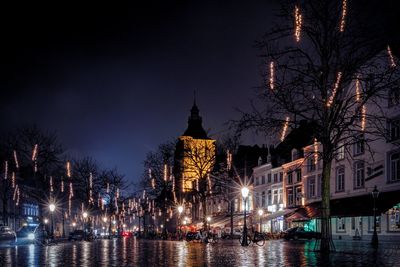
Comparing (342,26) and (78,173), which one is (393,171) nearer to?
(342,26)

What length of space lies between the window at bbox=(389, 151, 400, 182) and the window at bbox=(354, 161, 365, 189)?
517cm

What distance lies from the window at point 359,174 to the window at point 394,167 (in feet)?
17.0

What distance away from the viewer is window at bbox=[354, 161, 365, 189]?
165 ft

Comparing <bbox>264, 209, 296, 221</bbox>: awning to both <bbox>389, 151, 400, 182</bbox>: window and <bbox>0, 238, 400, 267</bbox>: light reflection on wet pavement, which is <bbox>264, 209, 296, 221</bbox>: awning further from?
<bbox>0, 238, 400, 267</bbox>: light reflection on wet pavement

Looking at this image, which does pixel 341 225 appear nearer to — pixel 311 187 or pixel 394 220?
pixel 311 187

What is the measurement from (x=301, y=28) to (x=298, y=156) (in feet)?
134

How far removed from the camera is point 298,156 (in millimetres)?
66250

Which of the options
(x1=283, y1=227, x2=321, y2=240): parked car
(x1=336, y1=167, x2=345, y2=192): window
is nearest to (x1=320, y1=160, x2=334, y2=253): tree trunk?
(x1=336, y1=167, x2=345, y2=192): window

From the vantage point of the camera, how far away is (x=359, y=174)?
5112 centimetres

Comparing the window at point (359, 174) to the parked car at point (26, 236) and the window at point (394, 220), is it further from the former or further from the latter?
the parked car at point (26, 236)

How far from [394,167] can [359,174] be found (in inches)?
252

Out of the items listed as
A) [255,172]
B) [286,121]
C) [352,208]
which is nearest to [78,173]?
[255,172]

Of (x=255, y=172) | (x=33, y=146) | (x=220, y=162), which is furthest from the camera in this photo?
(x=220, y=162)

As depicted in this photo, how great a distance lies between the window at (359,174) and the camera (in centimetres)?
5041
